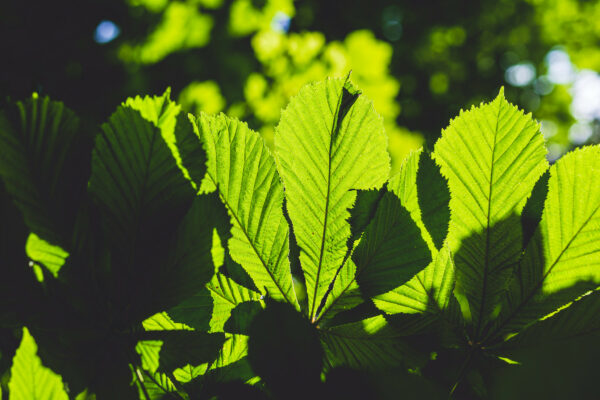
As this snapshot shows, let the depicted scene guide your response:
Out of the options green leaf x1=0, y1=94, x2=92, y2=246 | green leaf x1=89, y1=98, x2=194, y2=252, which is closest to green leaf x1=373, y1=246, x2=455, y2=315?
green leaf x1=89, y1=98, x2=194, y2=252

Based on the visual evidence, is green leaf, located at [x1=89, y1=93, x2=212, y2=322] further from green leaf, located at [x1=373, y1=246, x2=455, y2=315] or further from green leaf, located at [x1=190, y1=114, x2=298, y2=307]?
green leaf, located at [x1=373, y1=246, x2=455, y2=315]

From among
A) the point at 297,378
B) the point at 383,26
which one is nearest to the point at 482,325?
the point at 297,378

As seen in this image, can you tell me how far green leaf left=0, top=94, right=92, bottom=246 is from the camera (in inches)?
17.0

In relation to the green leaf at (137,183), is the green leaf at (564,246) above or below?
below

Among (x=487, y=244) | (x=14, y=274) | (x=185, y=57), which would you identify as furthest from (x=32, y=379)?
Result: (x=185, y=57)

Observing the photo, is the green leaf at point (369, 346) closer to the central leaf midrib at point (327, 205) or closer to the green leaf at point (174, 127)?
the central leaf midrib at point (327, 205)

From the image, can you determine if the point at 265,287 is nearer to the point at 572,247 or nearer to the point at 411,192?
the point at 411,192

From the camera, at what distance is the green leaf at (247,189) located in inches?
18.8

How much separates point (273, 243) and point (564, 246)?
33 centimetres

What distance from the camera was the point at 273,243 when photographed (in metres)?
0.49

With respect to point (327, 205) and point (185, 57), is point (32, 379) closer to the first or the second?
point (327, 205)

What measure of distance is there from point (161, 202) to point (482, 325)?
398 mm

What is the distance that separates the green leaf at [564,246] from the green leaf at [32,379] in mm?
538

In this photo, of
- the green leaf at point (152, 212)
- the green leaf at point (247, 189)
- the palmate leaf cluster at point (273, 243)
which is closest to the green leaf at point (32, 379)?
the palmate leaf cluster at point (273, 243)
